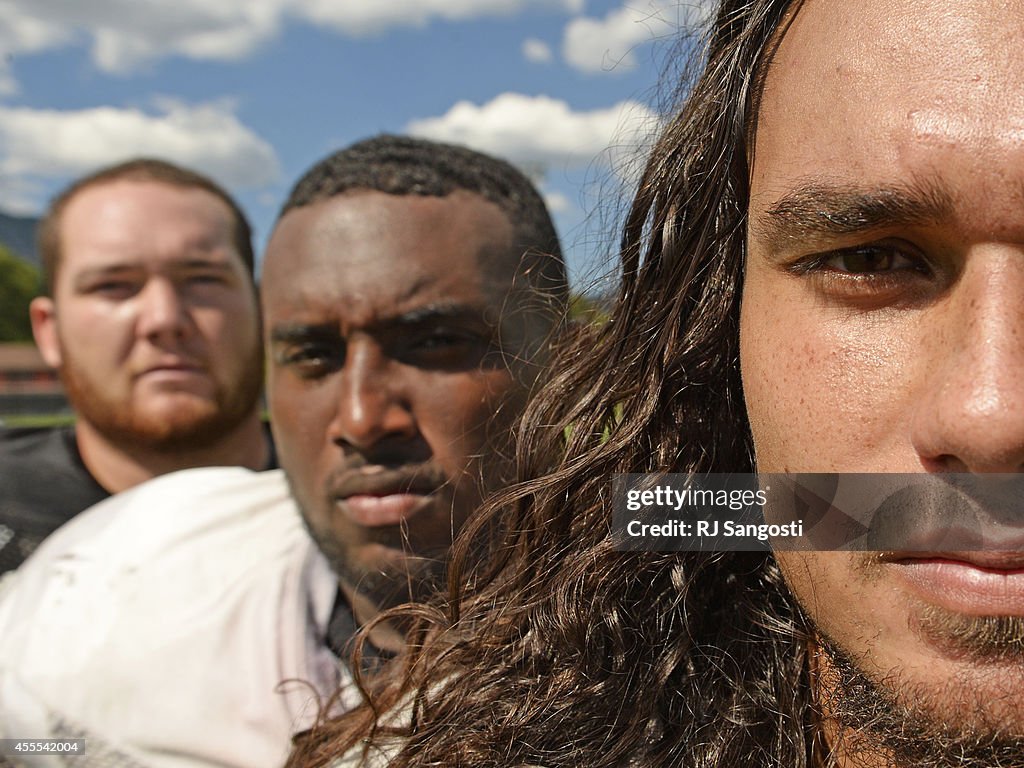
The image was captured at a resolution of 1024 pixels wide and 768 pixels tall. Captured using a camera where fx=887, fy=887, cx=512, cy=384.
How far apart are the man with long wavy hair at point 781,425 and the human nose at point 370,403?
391mm

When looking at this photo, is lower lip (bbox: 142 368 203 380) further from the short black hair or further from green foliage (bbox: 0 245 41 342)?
green foliage (bbox: 0 245 41 342)

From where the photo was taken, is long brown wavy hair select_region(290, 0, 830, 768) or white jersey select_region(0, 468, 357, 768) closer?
long brown wavy hair select_region(290, 0, 830, 768)

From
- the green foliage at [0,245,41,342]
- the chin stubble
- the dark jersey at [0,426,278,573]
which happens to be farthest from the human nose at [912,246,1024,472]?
the green foliage at [0,245,41,342]

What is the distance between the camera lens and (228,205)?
3773mm

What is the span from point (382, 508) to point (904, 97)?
1501mm

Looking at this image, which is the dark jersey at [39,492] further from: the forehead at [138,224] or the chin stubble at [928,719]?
the chin stubble at [928,719]

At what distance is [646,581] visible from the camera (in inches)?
70.9

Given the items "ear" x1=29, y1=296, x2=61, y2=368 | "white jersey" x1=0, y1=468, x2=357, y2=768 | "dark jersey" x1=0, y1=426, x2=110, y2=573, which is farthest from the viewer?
"ear" x1=29, y1=296, x2=61, y2=368

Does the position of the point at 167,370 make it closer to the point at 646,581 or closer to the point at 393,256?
the point at 393,256

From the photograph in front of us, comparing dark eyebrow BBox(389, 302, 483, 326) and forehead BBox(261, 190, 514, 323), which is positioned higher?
forehead BBox(261, 190, 514, 323)

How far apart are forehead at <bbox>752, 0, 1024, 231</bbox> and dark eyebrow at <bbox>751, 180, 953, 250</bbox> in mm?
17

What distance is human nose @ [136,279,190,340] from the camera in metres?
3.28

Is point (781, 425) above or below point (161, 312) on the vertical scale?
below
